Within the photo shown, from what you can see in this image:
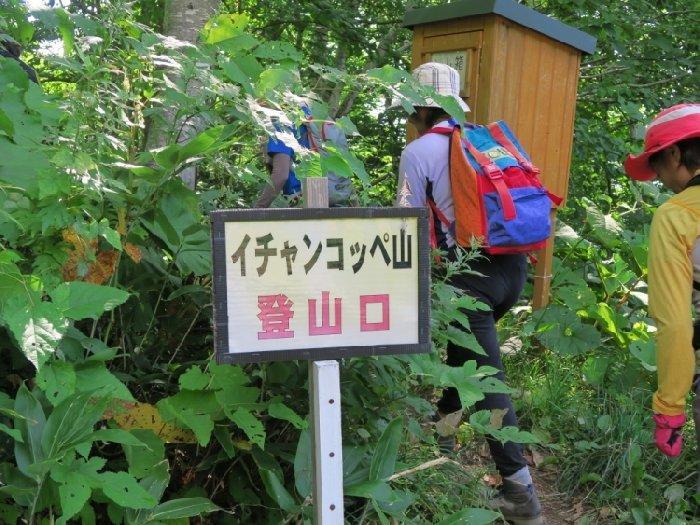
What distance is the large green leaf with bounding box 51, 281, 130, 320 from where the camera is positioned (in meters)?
1.78

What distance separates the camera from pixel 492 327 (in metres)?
3.34

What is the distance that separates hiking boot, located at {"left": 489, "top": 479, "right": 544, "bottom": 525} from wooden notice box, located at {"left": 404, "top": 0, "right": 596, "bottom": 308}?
74.6 inches

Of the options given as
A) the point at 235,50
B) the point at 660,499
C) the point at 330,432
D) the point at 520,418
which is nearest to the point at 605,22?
the point at 520,418

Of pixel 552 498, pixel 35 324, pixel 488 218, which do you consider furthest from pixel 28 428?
pixel 552 498

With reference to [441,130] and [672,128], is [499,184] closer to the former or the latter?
[441,130]

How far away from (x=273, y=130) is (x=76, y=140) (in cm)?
46

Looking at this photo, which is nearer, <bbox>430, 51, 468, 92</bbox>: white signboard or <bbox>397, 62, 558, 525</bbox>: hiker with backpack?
<bbox>397, 62, 558, 525</bbox>: hiker with backpack

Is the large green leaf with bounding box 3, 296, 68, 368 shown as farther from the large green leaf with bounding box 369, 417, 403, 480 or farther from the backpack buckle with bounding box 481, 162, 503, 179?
the backpack buckle with bounding box 481, 162, 503, 179

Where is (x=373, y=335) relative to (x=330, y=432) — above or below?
above

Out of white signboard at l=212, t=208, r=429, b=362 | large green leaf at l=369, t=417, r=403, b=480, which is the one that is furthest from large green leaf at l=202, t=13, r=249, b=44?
large green leaf at l=369, t=417, r=403, b=480

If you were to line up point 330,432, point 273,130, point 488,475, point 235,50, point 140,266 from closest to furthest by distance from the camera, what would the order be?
point 330,432 → point 273,130 → point 235,50 → point 140,266 → point 488,475

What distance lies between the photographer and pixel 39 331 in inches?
63.4

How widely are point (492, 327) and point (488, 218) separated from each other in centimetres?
49

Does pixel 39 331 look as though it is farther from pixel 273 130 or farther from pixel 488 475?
pixel 488 475
